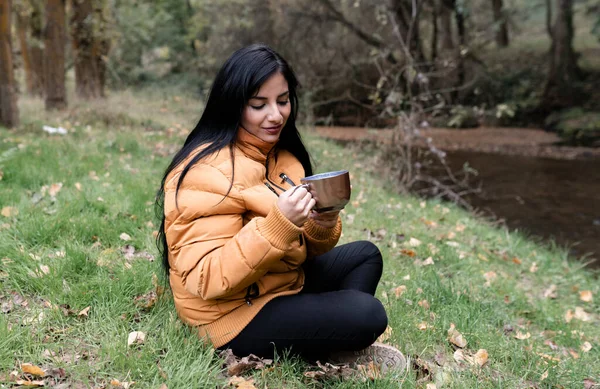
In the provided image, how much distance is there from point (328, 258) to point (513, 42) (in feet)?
89.3

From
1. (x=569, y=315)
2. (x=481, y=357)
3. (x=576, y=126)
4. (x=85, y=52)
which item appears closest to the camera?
(x=481, y=357)

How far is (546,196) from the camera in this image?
9211 millimetres

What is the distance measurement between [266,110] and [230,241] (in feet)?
2.11

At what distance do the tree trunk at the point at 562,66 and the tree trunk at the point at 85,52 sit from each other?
1476 centimetres

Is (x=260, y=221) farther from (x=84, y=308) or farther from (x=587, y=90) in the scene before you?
(x=587, y=90)

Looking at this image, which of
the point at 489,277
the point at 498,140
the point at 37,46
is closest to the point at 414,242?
the point at 489,277

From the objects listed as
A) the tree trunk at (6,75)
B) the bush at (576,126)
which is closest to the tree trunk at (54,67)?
the tree trunk at (6,75)

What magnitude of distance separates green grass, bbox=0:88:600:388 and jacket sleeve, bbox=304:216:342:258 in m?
0.52

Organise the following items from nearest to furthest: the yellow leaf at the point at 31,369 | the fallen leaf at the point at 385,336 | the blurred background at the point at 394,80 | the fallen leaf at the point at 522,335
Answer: the yellow leaf at the point at 31,369 → the fallen leaf at the point at 385,336 → the fallen leaf at the point at 522,335 → the blurred background at the point at 394,80

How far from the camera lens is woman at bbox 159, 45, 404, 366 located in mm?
1928

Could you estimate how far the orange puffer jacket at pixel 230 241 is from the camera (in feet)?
6.27

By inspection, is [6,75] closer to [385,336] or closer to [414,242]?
[414,242]

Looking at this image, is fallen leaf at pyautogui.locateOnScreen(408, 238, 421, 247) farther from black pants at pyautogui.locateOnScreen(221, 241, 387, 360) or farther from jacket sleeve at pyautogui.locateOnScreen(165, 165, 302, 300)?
jacket sleeve at pyautogui.locateOnScreen(165, 165, 302, 300)

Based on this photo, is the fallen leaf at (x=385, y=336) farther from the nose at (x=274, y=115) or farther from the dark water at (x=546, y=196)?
the dark water at (x=546, y=196)
